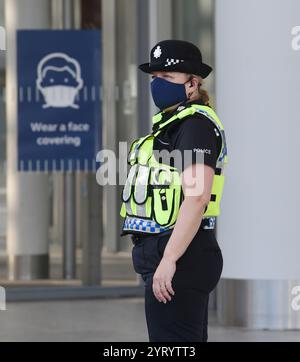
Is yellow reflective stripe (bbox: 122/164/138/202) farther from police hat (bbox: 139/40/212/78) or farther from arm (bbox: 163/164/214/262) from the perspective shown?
police hat (bbox: 139/40/212/78)

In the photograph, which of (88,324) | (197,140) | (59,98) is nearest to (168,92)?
(197,140)

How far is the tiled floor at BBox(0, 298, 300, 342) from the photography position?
23.5ft

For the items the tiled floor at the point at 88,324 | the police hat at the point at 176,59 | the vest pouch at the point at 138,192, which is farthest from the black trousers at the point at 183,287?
the tiled floor at the point at 88,324

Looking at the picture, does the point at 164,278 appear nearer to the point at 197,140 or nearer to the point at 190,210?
the point at 190,210

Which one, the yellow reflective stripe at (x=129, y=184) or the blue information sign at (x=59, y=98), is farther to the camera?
the blue information sign at (x=59, y=98)

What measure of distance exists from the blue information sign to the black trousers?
18.4 ft

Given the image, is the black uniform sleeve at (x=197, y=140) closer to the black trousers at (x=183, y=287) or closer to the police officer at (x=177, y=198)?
the police officer at (x=177, y=198)

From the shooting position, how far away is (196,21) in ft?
30.2

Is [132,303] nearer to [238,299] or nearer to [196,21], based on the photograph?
[238,299]

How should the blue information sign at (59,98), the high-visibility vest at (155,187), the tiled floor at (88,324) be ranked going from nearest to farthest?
1. the high-visibility vest at (155,187)
2. the tiled floor at (88,324)
3. the blue information sign at (59,98)

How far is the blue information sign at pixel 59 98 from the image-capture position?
9.26m

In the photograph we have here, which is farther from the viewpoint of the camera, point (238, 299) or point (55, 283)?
Result: point (55, 283)

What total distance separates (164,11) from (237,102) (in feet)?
7.94

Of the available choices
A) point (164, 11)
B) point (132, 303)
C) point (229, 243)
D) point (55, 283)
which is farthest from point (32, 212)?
point (229, 243)
